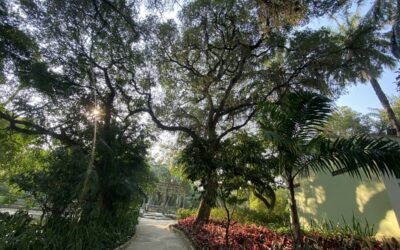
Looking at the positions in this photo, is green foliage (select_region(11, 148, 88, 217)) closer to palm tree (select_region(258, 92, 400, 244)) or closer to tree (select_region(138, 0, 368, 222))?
tree (select_region(138, 0, 368, 222))

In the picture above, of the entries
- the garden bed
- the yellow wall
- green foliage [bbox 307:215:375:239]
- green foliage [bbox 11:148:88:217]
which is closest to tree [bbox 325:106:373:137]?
the yellow wall

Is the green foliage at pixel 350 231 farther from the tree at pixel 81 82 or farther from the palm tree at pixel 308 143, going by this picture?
the tree at pixel 81 82

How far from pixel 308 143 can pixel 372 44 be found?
9613 millimetres

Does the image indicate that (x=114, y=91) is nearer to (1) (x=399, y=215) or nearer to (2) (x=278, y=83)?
(2) (x=278, y=83)

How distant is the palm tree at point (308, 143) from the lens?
366 cm

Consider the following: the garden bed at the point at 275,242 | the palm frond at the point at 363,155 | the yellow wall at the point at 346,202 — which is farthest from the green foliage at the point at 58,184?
the yellow wall at the point at 346,202

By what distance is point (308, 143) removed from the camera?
4047 mm

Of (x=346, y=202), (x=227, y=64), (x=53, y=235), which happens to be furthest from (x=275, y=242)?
→ (x=227, y=64)

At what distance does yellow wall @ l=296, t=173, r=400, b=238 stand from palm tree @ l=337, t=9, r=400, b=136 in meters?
5.00

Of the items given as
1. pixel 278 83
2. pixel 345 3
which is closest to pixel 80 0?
pixel 278 83

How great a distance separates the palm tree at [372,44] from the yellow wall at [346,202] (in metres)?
5.00

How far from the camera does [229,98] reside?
12188 mm

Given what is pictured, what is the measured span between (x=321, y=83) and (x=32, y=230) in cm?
1069

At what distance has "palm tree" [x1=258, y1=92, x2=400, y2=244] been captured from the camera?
366 cm
